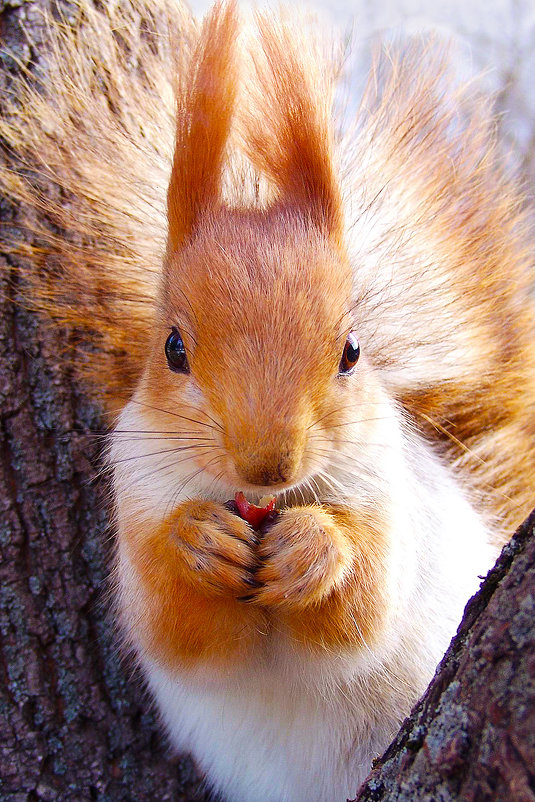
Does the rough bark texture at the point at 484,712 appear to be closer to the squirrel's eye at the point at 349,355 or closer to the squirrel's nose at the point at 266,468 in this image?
the squirrel's nose at the point at 266,468

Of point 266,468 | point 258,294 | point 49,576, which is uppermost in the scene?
point 258,294

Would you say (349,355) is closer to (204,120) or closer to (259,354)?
(259,354)

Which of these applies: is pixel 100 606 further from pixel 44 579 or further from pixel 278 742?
pixel 278 742

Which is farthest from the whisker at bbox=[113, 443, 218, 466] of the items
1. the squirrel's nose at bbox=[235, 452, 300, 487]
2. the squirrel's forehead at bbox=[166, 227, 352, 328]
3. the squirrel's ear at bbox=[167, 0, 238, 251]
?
the squirrel's ear at bbox=[167, 0, 238, 251]

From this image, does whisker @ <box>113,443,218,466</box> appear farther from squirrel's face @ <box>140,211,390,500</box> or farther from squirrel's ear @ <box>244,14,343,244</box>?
squirrel's ear @ <box>244,14,343,244</box>

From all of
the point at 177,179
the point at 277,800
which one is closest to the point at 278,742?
the point at 277,800

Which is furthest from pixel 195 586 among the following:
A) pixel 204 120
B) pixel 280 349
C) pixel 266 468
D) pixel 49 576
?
pixel 204 120

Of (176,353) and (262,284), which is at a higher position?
(262,284)
